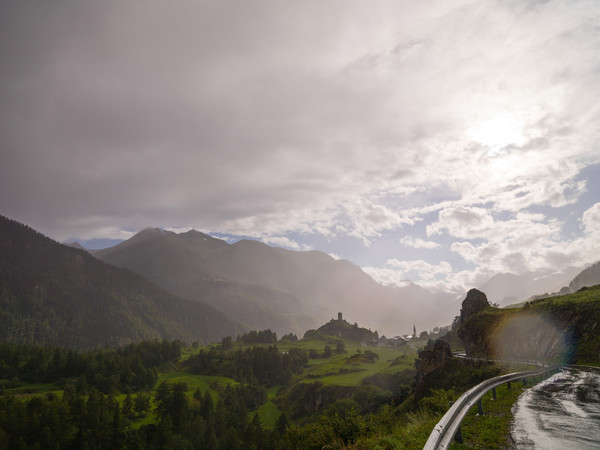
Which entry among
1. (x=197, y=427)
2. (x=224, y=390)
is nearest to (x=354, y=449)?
(x=197, y=427)

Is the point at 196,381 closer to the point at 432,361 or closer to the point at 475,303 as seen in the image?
the point at 432,361

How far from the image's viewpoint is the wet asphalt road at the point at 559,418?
10.3 m

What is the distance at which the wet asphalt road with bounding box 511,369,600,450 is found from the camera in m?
10.3

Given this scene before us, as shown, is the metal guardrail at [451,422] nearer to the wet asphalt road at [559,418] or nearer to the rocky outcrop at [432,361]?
the wet asphalt road at [559,418]

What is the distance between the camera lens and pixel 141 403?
126m

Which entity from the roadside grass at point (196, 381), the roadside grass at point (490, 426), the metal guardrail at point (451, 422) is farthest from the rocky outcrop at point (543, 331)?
the roadside grass at point (196, 381)

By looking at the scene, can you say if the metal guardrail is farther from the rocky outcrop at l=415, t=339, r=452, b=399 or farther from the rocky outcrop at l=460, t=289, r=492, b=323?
the rocky outcrop at l=460, t=289, r=492, b=323

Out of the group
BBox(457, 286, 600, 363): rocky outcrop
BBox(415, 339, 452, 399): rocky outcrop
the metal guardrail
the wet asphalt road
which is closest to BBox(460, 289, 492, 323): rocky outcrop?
BBox(457, 286, 600, 363): rocky outcrop

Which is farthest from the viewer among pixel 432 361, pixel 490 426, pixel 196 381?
pixel 196 381

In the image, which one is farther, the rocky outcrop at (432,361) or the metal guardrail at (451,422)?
the rocky outcrop at (432,361)

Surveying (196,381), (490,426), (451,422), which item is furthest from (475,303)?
(196,381)

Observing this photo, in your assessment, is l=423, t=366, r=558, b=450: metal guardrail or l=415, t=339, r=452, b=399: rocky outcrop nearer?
l=423, t=366, r=558, b=450: metal guardrail

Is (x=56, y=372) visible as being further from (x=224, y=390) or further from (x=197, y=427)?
(x=197, y=427)

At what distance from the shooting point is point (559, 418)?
13109mm
